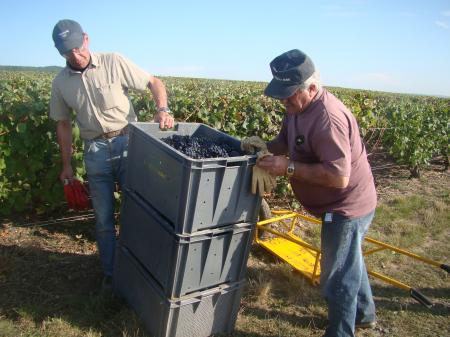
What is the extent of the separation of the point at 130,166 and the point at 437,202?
6.09 meters

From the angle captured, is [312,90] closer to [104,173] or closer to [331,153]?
[331,153]

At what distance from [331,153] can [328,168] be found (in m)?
0.10

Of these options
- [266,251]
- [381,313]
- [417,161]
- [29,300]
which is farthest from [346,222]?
[417,161]

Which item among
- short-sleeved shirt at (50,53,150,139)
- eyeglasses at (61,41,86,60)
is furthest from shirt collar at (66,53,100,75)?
eyeglasses at (61,41,86,60)

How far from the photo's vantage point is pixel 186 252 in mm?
2752

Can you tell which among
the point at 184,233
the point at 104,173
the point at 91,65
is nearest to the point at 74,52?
the point at 91,65

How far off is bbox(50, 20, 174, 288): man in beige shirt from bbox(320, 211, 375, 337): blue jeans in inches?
63.1

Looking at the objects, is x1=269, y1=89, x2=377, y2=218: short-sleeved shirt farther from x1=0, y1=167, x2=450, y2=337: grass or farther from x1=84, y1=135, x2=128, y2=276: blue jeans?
x1=84, y1=135, x2=128, y2=276: blue jeans

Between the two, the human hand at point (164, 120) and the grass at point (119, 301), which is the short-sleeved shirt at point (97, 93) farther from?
the grass at point (119, 301)

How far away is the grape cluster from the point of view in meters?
2.86

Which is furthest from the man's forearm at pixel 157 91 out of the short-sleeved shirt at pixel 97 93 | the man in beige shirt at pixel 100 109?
the short-sleeved shirt at pixel 97 93

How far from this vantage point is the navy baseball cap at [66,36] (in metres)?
3.11

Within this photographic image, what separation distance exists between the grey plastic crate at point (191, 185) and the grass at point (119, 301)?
1.14 meters

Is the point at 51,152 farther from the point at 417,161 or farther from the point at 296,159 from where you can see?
the point at 417,161
